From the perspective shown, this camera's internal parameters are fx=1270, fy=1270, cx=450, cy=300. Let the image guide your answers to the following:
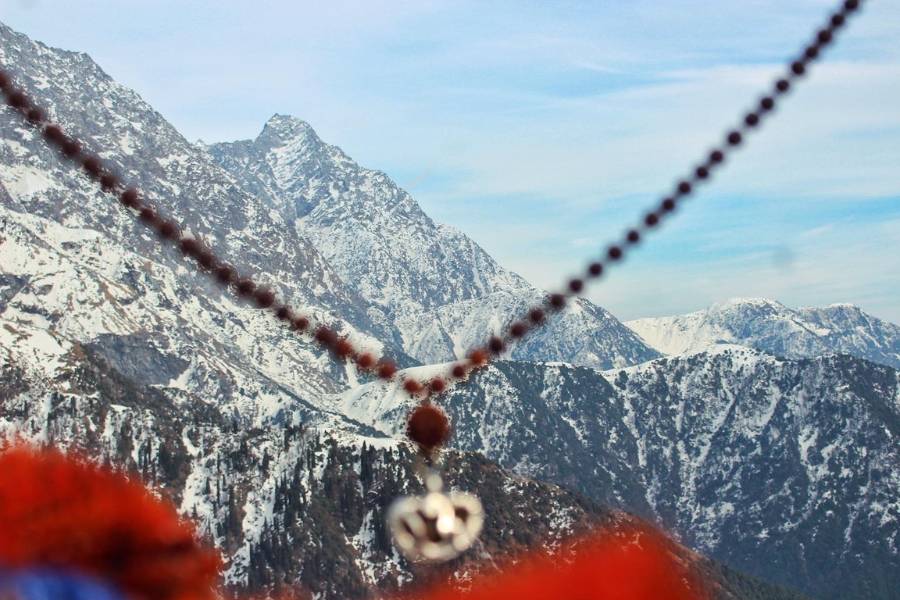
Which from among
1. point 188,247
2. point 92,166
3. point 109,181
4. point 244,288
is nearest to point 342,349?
point 244,288

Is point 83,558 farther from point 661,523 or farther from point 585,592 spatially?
point 661,523

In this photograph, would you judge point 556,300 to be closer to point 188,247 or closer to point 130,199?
point 188,247

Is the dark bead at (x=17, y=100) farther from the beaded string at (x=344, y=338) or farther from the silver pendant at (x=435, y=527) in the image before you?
the silver pendant at (x=435, y=527)

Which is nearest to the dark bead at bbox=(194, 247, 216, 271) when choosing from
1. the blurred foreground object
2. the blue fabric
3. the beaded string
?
the beaded string

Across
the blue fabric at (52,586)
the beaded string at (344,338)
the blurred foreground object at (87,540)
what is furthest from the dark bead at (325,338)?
the blue fabric at (52,586)

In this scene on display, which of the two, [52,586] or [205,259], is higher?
[205,259]
